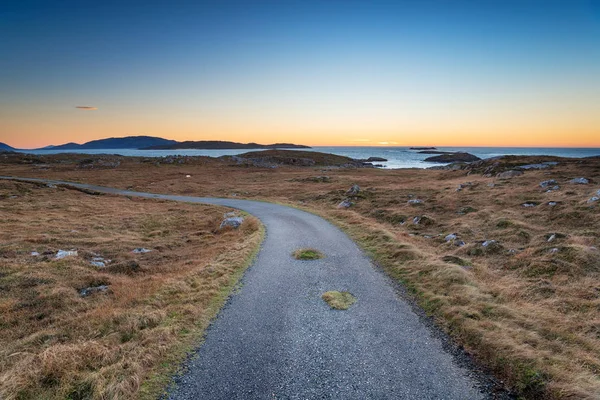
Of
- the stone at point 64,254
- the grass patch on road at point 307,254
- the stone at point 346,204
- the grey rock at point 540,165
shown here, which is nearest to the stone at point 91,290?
the stone at point 64,254

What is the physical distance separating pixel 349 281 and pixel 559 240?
44.6 feet

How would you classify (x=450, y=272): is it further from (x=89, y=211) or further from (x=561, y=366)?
(x=89, y=211)

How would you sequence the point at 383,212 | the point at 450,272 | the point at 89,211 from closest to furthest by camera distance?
the point at 450,272 → the point at 383,212 → the point at 89,211

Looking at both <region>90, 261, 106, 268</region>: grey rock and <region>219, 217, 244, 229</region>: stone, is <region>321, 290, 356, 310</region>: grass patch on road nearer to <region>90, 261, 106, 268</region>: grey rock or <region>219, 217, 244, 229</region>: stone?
<region>90, 261, 106, 268</region>: grey rock

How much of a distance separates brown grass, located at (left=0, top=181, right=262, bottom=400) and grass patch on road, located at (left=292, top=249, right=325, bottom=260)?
2.71 metres

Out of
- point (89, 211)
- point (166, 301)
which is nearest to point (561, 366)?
point (166, 301)

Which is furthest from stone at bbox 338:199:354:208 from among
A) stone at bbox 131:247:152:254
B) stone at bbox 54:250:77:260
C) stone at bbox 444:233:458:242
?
stone at bbox 54:250:77:260

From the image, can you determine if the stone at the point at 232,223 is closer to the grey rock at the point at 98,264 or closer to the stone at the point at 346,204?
the grey rock at the point at 98,264

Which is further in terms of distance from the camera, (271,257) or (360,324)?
(271,257)

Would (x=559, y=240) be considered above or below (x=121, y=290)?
above

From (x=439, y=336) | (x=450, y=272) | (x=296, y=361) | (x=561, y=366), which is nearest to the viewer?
(x=561, y=366)

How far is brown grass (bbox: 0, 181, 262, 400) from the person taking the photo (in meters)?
6.84

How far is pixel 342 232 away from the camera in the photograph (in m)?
22.1

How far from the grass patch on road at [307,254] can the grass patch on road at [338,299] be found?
4485mm
